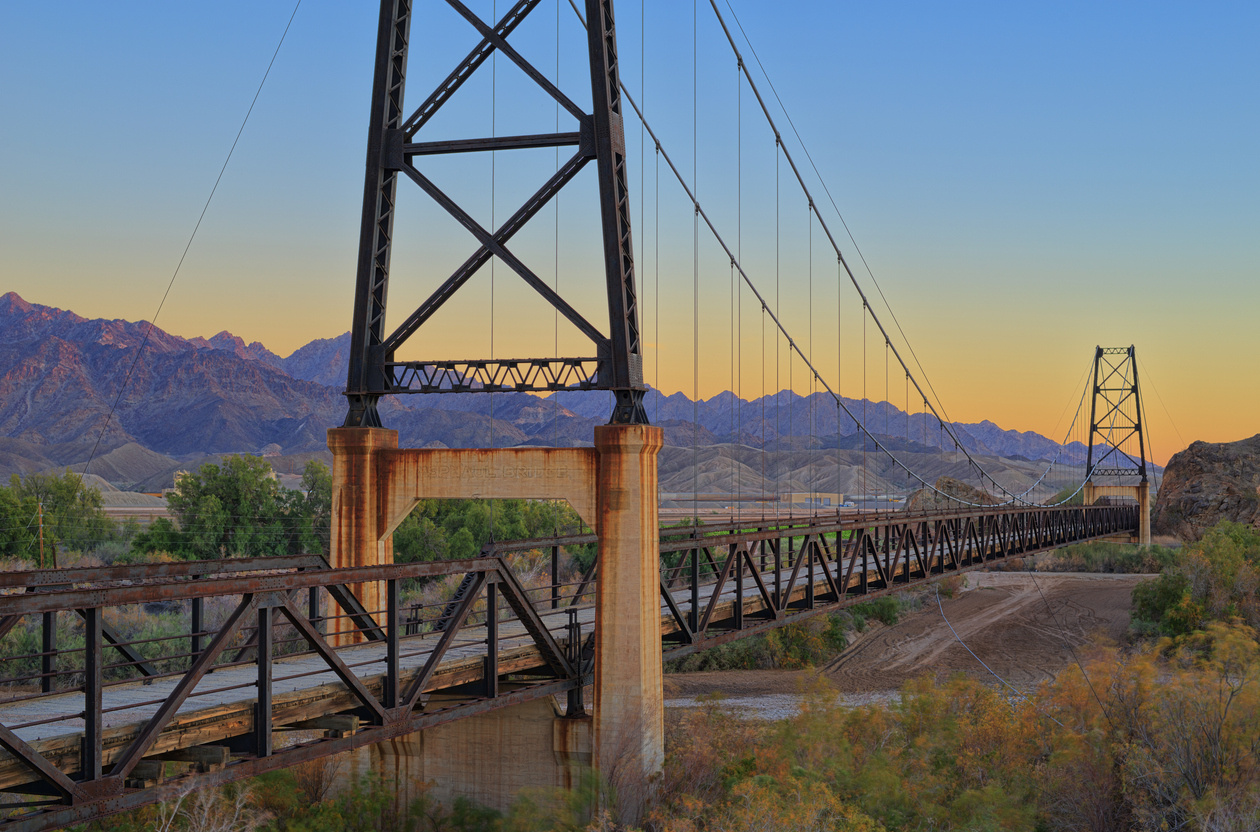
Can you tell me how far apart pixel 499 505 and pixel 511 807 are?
45.7 metres

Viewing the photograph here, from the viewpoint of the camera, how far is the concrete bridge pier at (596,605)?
13266 millimetres

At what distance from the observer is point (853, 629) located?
43.7 meters

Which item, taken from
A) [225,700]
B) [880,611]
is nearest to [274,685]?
[225,700]

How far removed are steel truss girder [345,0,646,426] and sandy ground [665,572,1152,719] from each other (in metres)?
17.8

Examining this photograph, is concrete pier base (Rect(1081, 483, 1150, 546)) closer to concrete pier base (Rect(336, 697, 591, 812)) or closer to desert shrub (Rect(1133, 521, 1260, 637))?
desert shrub (Rect(1133, 521, 1260, 637))

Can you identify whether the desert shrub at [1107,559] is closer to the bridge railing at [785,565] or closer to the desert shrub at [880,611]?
the bridge railing at [785,565]

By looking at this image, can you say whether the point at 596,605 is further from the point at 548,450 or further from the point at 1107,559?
the point at 1107,559

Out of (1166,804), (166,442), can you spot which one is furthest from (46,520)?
(166,442)

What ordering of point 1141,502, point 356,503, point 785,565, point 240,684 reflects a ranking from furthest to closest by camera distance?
point 1141,502 < point 785,565 < point 356,503 < point 240,684

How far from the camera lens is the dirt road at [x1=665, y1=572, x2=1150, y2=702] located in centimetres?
3512

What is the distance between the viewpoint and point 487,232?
590 inches

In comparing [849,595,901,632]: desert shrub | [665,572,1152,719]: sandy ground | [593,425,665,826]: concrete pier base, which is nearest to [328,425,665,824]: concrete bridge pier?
[593,425,665,826]: concrete pier base

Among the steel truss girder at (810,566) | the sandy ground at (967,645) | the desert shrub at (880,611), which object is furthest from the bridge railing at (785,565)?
the desert shrub at (880,611)

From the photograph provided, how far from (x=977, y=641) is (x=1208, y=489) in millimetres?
35012
